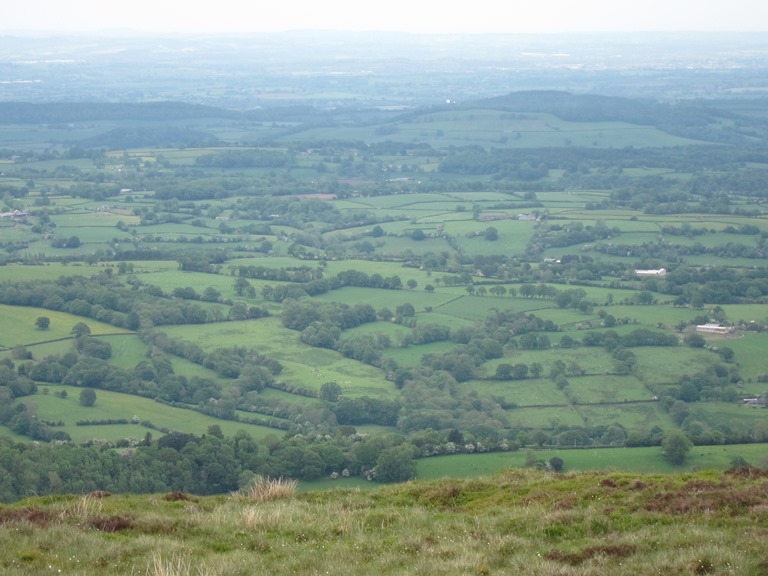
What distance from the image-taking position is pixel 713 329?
192 ft

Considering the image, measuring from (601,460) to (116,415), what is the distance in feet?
69.0

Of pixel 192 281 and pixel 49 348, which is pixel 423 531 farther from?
pixel 192 281

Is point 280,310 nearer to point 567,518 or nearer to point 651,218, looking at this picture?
point 651,218

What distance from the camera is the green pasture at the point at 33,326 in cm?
5653

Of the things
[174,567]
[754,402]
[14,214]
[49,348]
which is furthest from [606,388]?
[14,214]

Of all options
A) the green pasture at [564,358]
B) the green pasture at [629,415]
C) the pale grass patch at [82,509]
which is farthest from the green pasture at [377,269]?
the pale grass patch at [82,509]

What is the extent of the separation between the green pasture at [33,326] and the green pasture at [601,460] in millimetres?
29928

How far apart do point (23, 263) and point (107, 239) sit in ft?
40.5

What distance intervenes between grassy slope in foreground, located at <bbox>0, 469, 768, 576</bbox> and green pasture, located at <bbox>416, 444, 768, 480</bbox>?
14.2 m

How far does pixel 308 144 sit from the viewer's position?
5782 inches

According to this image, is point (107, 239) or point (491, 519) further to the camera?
point (107, 239)

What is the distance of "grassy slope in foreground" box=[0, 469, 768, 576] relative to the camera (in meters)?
12.8

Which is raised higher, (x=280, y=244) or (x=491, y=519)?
(x=491, y=519)

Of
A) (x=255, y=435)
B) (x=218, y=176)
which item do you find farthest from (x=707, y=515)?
(x=218, y=176)
